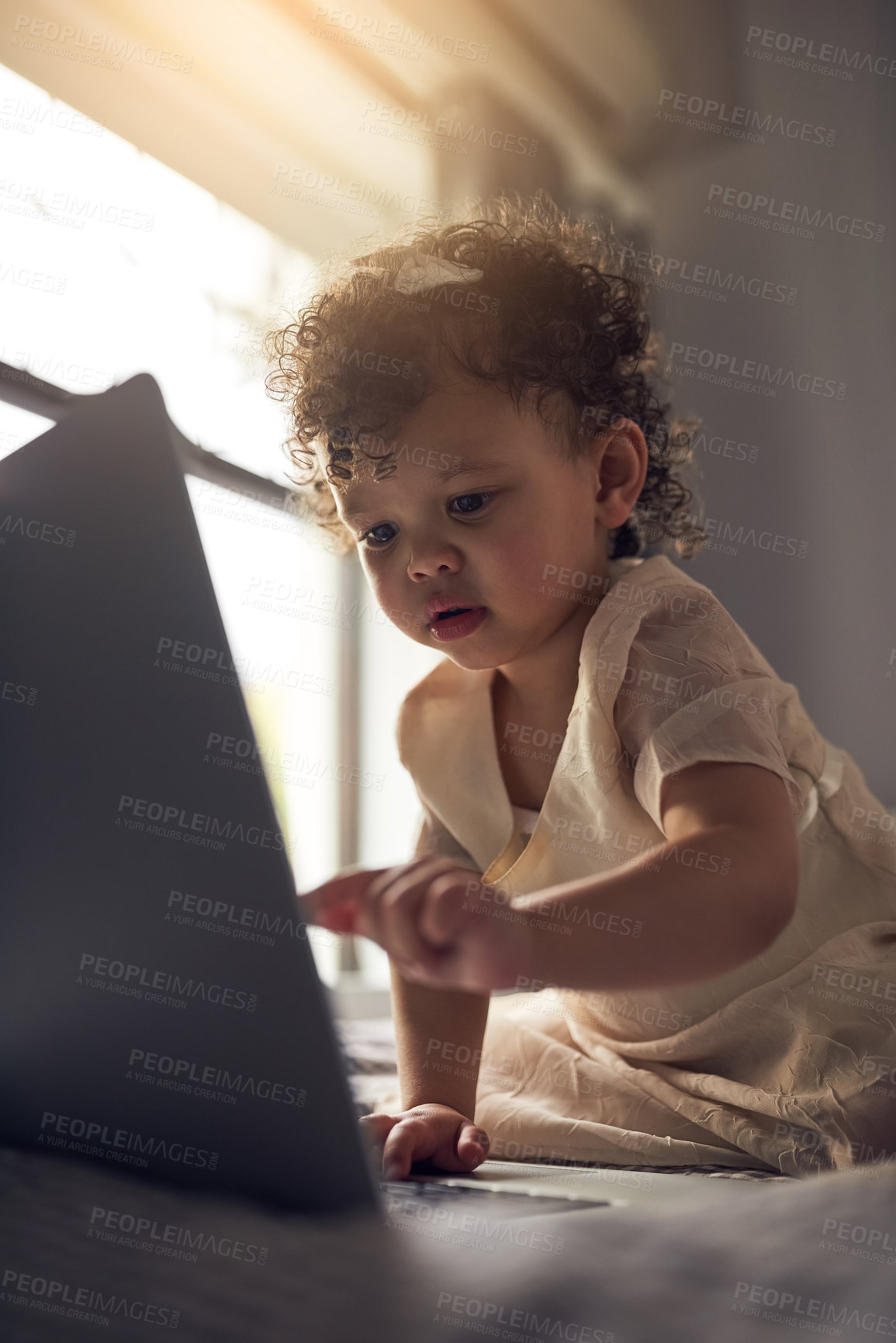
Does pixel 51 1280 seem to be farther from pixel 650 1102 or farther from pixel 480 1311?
pixel 650 1102

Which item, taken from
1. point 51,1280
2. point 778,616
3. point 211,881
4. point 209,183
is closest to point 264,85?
point 209,183

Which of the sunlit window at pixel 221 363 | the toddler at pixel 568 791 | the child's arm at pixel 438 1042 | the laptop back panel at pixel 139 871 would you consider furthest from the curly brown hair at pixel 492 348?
the child's arm at pixel 438 1042

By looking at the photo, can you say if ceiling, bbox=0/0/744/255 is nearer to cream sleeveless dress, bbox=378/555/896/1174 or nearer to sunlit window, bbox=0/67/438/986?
sunlit window, bbox=0/67/438/986

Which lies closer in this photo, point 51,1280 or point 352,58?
point 51,1280

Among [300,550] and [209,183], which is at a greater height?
[209,183]

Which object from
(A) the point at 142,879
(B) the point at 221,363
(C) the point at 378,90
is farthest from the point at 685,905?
(C) the point at 378,90

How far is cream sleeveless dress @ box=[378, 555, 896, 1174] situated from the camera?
58cm

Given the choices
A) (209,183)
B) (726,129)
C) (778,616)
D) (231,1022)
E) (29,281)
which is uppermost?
(726,129)

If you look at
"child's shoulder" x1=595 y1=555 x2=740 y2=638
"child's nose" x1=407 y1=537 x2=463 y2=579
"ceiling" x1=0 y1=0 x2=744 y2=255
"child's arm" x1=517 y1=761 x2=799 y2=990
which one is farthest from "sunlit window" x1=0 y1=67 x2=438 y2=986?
"child's arm" x1=517 y1=761 x2=799 y2=990

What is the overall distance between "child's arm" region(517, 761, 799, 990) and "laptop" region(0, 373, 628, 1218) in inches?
4.6

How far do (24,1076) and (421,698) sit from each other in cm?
55

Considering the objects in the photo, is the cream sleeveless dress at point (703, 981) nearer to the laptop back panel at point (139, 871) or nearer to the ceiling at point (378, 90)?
the laptop back panel at point (139, 871)

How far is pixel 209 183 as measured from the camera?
1.71 m

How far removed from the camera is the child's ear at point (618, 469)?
2.68ft
